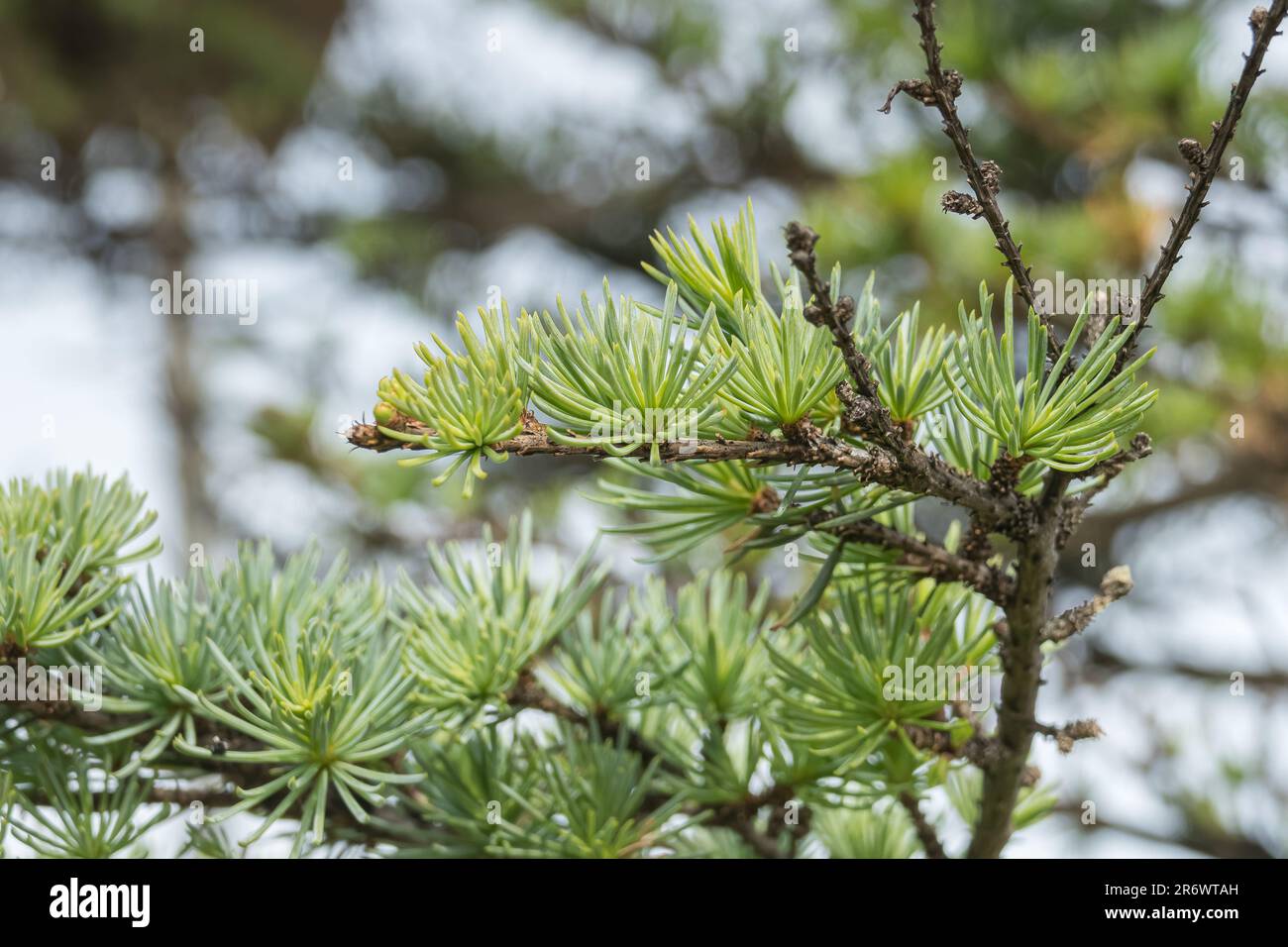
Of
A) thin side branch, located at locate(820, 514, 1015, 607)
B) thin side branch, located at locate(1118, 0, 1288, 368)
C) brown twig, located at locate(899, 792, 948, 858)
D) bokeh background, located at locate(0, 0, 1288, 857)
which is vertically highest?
bokeh background, located at locate(0, 0, 1288, 857)

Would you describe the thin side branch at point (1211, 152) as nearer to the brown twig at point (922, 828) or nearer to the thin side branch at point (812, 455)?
the thin side branch at point (812, 455)

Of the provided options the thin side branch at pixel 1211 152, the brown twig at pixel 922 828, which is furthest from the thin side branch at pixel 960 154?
the brown twig at pixel 922 828

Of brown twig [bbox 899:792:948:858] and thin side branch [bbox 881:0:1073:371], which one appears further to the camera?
brown twig [bbox 899:792:948:858]

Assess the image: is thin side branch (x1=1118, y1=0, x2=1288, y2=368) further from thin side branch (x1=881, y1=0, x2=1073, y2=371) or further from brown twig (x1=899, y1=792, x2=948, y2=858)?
brown twig (x1=899, y1=792, x2=948, y2=858)

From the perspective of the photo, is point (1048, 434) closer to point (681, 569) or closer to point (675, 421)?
point (675, 421)

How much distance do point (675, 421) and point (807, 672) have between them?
4.6 inches

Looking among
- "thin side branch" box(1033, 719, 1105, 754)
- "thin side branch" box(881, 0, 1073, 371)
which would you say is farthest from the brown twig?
"thin side branch" box(881, 0, 1073, 371)

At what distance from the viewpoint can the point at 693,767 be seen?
341 millimetres

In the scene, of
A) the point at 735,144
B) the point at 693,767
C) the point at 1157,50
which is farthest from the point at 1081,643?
the point at 693,767

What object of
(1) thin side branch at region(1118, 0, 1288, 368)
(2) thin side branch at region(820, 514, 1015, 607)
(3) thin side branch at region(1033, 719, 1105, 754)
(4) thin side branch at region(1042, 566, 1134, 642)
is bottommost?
(3) thin side branch at region(1033, 719, 1105, 754)

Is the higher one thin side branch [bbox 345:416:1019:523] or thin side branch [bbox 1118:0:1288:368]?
thin side branch [bbox 1118:0:1288:368]

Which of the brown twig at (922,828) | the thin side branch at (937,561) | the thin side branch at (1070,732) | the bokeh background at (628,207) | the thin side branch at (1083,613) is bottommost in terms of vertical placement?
the brown twig at (922,828)

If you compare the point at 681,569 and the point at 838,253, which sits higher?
the point at 838,253
